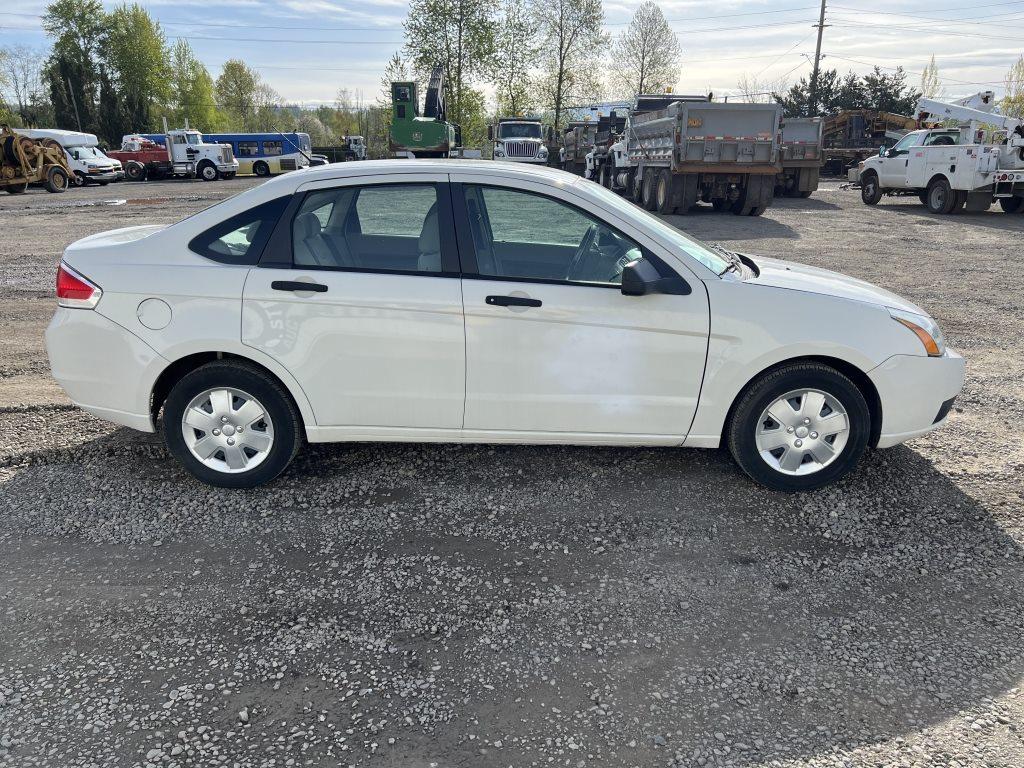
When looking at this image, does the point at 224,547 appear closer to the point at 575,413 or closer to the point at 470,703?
the point at 470,703

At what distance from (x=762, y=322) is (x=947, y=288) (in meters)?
7.60

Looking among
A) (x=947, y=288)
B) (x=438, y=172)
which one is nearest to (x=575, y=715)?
(x=438, y=172)

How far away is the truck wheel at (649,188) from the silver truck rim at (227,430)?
56.4ft

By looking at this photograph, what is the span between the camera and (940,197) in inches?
752

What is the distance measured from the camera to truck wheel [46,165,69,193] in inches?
1184

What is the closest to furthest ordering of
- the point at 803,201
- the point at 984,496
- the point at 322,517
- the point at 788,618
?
the point at 788,618
the point at 322,517
the point at 984,496
the point at 803,201

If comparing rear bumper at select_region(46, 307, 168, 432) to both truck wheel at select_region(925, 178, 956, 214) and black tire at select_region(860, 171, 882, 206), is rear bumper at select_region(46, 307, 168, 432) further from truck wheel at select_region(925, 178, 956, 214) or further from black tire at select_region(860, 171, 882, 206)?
black tire at select_region(860, 171, 882, 206)

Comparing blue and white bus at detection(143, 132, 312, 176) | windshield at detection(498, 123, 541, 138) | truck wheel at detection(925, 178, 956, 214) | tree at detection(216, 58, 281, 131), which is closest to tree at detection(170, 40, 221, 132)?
tree at detection(216, 58, 281, 131)

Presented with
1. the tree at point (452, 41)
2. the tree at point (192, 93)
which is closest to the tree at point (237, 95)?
the tree at point (192, 93)

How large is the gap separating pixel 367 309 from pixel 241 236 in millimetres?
809

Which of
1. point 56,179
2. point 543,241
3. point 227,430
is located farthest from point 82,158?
point 543,241

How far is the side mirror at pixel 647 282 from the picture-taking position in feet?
11.9

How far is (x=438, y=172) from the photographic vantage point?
3.91 meters

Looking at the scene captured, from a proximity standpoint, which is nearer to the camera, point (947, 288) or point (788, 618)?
point (788, 618)
